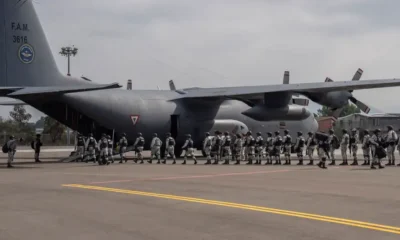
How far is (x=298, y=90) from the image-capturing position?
92.4 feet

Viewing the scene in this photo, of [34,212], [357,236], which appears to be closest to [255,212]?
[357,236]

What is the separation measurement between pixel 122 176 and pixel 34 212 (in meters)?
7.75

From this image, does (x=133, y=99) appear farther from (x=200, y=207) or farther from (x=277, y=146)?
(x=200, y=207)

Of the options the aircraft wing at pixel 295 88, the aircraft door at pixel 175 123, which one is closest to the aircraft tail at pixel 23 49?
the aircraft door at pixel 175 123

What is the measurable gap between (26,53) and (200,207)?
17.1 metres

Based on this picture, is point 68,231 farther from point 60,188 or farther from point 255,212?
point 60,188

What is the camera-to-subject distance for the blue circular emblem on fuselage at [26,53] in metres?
24.3

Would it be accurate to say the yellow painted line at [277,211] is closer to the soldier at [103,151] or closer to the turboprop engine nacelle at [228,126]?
the soldier at [103,151]

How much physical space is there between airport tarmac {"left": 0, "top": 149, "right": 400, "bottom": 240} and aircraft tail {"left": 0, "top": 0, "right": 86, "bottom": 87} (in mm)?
8720

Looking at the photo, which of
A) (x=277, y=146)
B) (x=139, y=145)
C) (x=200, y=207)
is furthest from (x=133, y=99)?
(x=200, y=207)

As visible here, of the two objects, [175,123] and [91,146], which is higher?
[175,123]

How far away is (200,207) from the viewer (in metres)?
10.4

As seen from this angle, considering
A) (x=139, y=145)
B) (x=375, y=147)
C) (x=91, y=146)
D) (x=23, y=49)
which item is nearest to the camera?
(x=375, y=147)

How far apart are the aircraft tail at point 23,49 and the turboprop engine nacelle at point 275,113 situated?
11.4m
